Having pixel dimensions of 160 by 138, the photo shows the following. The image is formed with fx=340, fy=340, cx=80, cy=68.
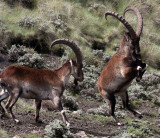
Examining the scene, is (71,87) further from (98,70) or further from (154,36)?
(154,36)

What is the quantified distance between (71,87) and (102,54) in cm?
360

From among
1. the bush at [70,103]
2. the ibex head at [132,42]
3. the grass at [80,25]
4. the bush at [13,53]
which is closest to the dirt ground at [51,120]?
the bush at [70,103]

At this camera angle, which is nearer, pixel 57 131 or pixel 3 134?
pixel 3 134

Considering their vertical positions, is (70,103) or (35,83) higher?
(35,83)

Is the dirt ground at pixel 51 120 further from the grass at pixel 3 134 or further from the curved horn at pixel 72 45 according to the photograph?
the curved horn at pixel 72 45

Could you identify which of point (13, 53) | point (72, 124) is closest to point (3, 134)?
point (72, 124)

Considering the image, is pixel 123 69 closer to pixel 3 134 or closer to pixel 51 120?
pixel 51 120

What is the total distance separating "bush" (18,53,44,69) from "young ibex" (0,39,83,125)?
4.96 m

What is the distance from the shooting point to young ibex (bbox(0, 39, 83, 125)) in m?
8.16

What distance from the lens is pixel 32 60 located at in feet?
44.8

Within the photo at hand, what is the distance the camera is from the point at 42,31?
15.8 m

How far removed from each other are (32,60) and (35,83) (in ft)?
17.6

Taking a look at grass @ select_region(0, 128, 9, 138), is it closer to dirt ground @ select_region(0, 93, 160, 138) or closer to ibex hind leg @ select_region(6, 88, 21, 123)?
dirt ground @ select_region(0, 93, 160, 138)

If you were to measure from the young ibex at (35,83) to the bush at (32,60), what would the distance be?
16.3ft
